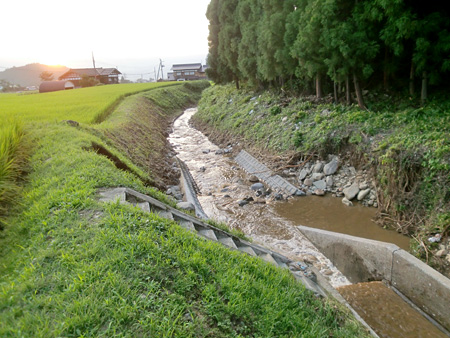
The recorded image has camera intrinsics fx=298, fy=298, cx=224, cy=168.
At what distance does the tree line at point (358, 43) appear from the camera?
28.5ft

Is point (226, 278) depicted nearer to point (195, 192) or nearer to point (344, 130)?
point (195, 192)

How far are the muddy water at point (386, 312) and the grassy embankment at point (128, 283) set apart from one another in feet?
4.00

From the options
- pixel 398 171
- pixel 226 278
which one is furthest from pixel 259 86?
pixel 226 278

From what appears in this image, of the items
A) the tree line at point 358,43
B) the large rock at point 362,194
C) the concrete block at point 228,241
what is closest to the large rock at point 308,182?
the large rock at point 362,194

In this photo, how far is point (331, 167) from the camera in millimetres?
10125

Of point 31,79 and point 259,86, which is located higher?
point 31,79

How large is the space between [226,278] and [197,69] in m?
66.2

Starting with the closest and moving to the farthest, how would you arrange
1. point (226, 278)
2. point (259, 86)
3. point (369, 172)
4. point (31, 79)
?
1. point (226, 278)
2. point (369, 172)
3. point (259, 86)
4. point (31, 79)

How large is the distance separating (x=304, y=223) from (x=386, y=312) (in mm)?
3426

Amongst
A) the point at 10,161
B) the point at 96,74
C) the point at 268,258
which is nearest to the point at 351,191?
the point at 268,258

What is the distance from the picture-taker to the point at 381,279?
231 inches

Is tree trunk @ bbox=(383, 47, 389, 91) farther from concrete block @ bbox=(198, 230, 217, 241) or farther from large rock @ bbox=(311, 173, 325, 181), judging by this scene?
concrete block @ bbox=(198, 230, 217, 241)

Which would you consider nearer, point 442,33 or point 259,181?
point 442,33

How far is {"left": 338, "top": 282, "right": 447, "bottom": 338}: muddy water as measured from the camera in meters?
4.69
